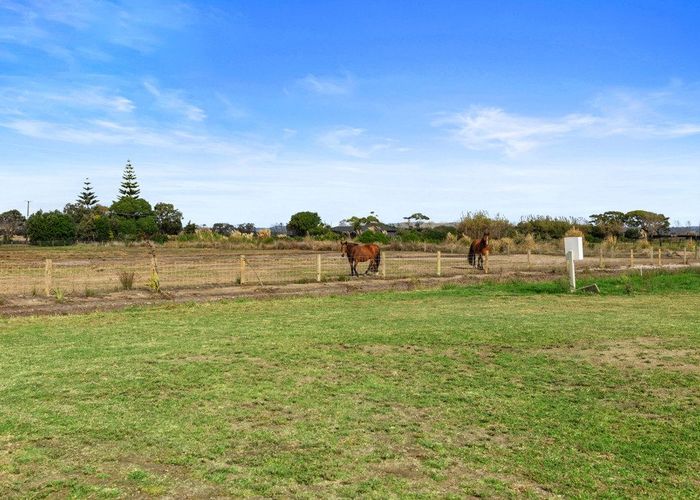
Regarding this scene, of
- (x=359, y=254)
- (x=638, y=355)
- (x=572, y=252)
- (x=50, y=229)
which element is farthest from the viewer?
(x=50, y=229)

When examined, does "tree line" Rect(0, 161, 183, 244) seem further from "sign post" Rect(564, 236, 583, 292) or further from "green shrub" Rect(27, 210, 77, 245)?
"sign post" Rect(564, 236, 583, 292)

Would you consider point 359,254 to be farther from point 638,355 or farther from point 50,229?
point 50,229

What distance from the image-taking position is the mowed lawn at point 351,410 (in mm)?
4199

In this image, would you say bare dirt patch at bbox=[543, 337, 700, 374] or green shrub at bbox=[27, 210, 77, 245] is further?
green shrub at bbox=[27, 210, 77, 245]

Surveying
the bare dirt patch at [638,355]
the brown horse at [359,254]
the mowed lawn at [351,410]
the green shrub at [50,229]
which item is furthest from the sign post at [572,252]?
the green shrub at [50,229]

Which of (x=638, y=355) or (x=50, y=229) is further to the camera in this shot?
(x=50, y=229)

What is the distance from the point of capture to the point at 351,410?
5.75 metres

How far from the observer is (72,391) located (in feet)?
21.0

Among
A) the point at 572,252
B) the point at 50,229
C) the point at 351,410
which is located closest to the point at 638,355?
the point at 351,410

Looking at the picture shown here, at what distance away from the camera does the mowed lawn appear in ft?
13.8

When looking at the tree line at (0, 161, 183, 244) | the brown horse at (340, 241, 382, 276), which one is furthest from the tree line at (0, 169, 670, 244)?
the brown horse at (340, 241, 382, 276)

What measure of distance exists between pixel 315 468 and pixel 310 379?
104 inches

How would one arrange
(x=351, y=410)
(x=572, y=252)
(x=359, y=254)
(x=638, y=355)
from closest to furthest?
(x=351, y=410) → (x=638, y=355) → (x=572, y=252) → (x=359, y=254)

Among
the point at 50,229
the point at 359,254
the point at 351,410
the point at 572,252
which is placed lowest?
the point at 351,410
